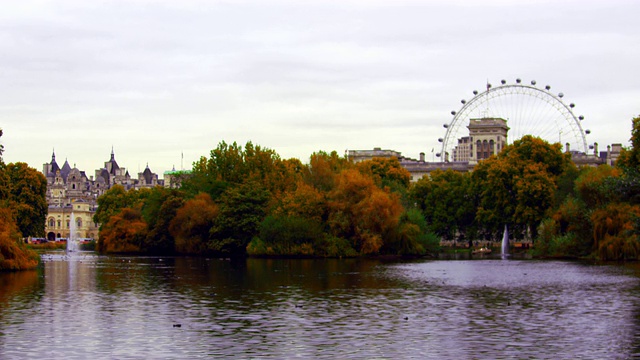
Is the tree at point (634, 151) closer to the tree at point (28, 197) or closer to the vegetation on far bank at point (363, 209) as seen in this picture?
the vegetation on far bank at point (363, 209)

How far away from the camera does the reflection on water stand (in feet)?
93.9

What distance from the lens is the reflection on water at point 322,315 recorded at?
28.6m

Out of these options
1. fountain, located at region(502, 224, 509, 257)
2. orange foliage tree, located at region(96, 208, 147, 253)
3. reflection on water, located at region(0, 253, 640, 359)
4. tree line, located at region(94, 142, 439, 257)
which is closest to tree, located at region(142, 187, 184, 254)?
tree line, located at region(94, 142, 439, 257)

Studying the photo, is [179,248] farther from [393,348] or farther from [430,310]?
[393,348]

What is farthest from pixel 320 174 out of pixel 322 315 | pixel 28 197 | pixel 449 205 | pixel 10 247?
pixel 322 315

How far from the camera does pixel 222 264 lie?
77125mm

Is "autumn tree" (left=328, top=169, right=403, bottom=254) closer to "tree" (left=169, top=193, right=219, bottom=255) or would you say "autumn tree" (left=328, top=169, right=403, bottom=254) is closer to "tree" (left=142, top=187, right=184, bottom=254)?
"tree" (left=169, top=193, right=219, bottom=255)

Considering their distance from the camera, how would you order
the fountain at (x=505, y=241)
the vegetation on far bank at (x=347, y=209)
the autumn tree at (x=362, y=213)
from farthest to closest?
the fountain at (x=505, y=241)
the autumn tree at (x=362, y=213)
the vegetation on far bank at (x=347, y=209)

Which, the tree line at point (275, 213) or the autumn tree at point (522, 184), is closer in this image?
the tree line at point (275, 213)

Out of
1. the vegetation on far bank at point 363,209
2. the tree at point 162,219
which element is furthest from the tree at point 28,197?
the tree at point 162,219

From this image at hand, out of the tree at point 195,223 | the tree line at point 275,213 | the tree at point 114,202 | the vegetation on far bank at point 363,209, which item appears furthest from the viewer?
the tree at point 114,202

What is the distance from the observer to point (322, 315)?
121 feet

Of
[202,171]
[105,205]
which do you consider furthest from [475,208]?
[105,205]

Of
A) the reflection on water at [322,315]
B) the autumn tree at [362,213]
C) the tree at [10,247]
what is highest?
the autumn tree at [362,213]
